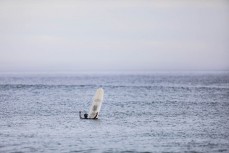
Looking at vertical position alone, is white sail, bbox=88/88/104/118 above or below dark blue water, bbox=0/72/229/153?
above

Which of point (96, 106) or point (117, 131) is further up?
point (96, 106)

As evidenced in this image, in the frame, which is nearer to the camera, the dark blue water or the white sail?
the dark blue water

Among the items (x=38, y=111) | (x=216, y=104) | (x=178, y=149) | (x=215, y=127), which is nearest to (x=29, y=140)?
(x=178, y=149)

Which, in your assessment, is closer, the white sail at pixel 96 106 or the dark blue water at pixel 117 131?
the dark blue water at pixel 117 131

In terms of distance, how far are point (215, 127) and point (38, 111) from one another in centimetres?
2706

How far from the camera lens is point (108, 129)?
53.2 m

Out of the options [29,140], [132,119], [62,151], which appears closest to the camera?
[62,151]

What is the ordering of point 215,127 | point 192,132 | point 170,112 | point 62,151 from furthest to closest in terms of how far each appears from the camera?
point 170,112
point 215,127
point 192,132
point 62,151

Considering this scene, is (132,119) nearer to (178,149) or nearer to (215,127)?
(215,127)

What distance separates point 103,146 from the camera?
143ft

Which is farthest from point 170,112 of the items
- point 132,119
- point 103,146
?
point 103,146

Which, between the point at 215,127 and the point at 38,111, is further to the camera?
the point at 38,111

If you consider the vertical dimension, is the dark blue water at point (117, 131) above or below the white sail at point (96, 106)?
below

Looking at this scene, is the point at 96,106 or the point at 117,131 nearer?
the point at 117,131
